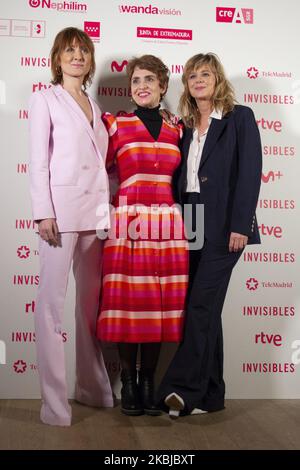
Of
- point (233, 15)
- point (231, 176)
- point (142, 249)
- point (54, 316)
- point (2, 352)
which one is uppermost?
point (233, 15)

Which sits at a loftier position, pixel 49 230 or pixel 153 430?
pixel 49 230

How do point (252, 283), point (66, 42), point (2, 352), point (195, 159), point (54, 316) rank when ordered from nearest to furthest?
1. point (54, 316)
2. point (66, 42)
3. point (195, 159)
4. point (2, 352)
5. point (252, 283)

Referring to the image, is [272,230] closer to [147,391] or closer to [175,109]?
[175,109]

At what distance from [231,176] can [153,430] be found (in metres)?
1.14

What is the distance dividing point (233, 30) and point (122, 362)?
178cm

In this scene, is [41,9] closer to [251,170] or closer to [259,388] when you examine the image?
[251,170]

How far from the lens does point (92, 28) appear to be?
2971 millimetres

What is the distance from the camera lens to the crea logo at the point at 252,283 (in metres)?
A: 3.04

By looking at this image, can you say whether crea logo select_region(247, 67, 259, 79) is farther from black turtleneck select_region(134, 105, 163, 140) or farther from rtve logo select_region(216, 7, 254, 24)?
black turtleneck select_region(134, 105, 163, 140)

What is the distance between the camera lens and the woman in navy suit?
255 centimetres

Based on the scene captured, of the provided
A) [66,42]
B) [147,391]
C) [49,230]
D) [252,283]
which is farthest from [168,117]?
[147,391]

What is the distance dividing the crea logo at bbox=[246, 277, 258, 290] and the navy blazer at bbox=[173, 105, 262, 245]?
45cm

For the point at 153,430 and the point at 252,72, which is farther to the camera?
the point at 252,72

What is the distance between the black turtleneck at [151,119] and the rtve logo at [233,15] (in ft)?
2.47
